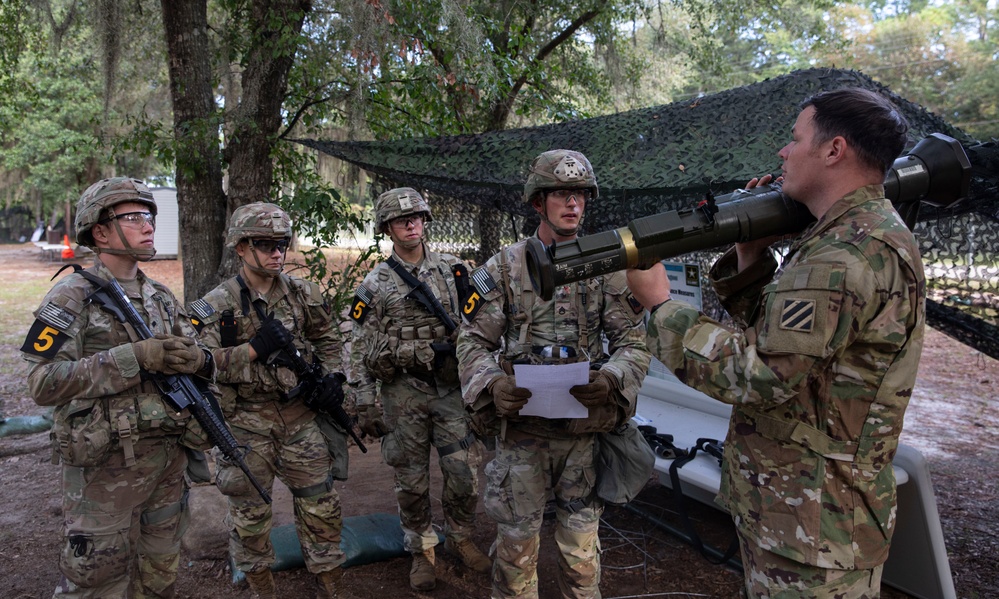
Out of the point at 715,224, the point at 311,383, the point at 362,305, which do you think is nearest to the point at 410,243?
the point at 362,305

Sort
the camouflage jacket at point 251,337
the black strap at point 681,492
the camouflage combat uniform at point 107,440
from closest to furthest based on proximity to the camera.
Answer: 1. the camouflage combat uniform at point 107,440
2. the camouflage jacket at point 251,337
3. the black strap at point 681,492

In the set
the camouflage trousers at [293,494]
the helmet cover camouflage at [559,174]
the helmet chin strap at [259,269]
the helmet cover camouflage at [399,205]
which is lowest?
the camouflage trousers at [293,494]

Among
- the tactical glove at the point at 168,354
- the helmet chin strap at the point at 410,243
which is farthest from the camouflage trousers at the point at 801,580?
the helmet chin strap at the point at 410,243

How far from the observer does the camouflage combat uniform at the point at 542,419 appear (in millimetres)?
2912

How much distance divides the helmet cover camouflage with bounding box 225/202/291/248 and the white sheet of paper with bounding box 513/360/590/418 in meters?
1.64

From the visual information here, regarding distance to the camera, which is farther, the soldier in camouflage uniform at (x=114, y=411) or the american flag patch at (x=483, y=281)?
the american flag patch at (x=483, y=281)

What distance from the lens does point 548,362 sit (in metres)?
3.01

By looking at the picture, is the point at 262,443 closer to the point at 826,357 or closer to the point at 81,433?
the point at 81,433

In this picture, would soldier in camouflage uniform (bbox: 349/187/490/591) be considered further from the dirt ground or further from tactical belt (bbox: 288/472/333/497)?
tactical belt (bbox: 288/472/333/497)

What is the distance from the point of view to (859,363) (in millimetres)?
1817

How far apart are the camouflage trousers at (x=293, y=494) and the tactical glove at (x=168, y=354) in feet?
2.42

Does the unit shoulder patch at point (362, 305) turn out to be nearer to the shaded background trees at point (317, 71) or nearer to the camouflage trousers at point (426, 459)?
the camouflage trousers at point (426, 459)

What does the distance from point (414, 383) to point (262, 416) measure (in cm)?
93

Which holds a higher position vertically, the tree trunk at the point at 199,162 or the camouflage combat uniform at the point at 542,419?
the tree trunk at the point at 199,162
